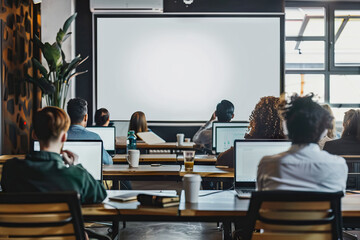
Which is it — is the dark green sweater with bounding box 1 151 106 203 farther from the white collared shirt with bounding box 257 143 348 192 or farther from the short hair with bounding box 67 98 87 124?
the short hair with bounding box 67 98 87 124

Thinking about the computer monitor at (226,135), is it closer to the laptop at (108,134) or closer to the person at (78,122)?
the laptop at (108,134)

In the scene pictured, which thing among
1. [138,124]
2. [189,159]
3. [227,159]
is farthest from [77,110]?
[138,124]

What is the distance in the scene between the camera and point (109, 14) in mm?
7734

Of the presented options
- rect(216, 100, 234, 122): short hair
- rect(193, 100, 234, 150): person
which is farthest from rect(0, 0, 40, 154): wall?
rect(216, 100, 234, 122): short hair

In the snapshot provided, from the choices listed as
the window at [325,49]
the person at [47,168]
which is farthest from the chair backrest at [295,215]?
the window at [325,49]

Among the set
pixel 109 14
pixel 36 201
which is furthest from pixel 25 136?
pixel 36 201

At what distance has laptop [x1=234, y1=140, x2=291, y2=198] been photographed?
2861mm

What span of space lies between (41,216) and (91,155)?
1.14 meters

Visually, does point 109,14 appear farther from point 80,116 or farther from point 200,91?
point 80,116

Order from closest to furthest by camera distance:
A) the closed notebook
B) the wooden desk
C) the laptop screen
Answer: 1. the closed notebook
2. the wooden desk
3. the laptop screen

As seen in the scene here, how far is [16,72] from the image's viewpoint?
6105 mm

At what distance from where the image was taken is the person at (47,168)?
2.03 metres

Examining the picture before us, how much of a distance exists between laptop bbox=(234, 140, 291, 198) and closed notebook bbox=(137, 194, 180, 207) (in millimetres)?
687

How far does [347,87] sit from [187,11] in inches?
119
